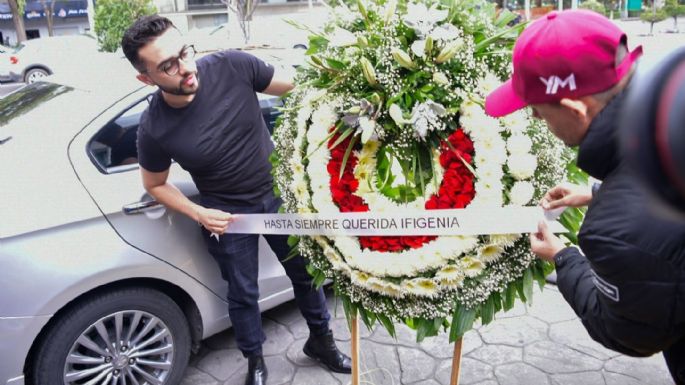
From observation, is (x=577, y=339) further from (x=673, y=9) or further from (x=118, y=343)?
(x=673, y=9)

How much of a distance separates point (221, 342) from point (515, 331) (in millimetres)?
1919

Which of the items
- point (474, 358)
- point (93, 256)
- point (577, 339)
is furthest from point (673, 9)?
point (93, 256)

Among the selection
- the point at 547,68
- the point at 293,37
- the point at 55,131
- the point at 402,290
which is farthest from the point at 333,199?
the point at 293,37

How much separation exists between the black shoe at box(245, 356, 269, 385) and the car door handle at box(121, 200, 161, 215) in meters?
1.02

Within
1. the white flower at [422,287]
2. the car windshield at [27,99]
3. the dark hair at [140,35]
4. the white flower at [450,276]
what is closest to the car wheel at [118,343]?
the dark hair at [140,35]

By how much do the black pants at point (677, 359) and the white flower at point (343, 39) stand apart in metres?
1.39

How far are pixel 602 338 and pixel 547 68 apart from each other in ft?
2.58

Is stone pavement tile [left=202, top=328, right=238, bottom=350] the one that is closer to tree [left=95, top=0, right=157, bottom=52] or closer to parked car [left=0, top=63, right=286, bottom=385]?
parked car [left=0, top=63, right=286, bottom=385]

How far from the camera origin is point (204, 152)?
2566 mm

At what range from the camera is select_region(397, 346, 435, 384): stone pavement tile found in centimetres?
311

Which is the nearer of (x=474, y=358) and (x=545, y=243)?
(x=545, y=243)

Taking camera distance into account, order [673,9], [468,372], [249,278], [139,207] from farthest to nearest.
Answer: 1. [673,9]
2. [468,372]
3. [249,278]
4. [139,207]

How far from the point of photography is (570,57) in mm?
1333

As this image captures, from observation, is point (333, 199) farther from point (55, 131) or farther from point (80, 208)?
point (55, 131)
